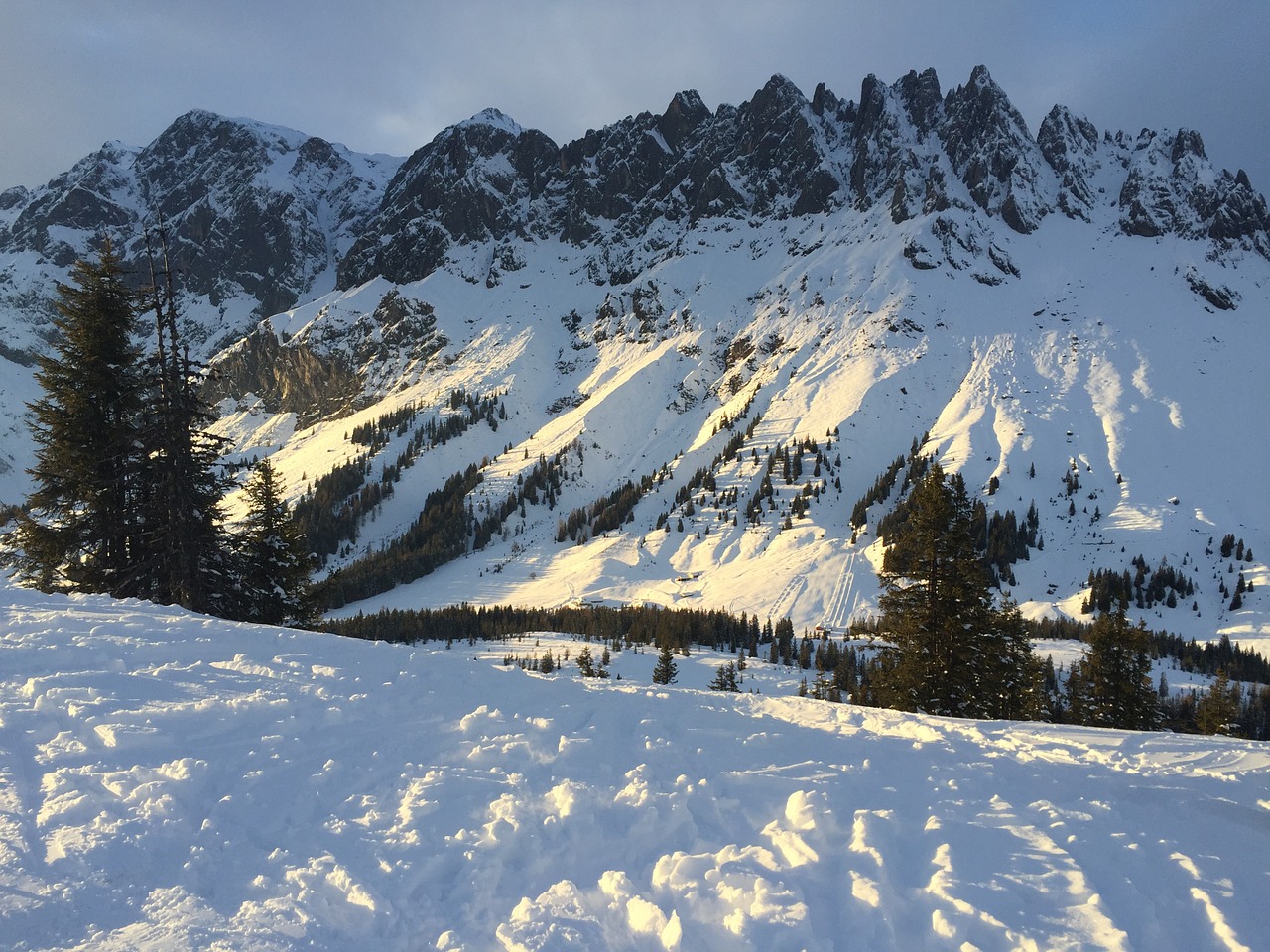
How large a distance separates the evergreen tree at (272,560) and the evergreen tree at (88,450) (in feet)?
12.3

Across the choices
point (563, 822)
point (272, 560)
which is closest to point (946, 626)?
point (563, 822)

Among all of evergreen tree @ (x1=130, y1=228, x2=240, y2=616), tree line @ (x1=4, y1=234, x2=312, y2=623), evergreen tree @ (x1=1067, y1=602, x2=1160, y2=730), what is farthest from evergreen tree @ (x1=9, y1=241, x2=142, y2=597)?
evergreen tree @ (x1=1067, y1=602, x2=1160, y2=730)

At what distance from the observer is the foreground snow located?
5707mm

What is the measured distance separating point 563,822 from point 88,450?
21673 millimetres

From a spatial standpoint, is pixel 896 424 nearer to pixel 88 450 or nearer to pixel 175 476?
pixel 175 476

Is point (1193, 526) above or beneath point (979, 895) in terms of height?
above

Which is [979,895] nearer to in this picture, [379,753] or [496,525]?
[379,753]

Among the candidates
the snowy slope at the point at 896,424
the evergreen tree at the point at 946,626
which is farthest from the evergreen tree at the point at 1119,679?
the snowy slope at the point at 896,424

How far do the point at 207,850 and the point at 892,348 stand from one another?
16669 cm

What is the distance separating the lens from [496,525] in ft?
488

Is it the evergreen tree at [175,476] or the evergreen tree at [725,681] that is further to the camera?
the evergreen tree at [725,681]

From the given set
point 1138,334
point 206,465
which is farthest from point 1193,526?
point 206,465

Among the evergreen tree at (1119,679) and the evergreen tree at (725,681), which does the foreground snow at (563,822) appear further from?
the evergreen tree at (725,681)

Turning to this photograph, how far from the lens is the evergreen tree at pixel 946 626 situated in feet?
72.3
